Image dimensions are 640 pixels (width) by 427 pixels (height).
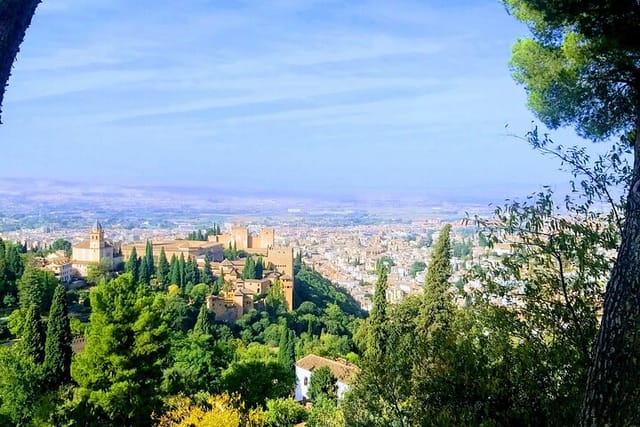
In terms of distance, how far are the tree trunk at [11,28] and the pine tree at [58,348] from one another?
37.9 ft

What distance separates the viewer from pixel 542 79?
4.01 metres

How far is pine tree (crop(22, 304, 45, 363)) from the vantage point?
1237cm

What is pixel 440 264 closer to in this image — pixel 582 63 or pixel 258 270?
pixel 582 63

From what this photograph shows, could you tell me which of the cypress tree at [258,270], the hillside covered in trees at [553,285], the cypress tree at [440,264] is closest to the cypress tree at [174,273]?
the cypress tree at [258,270]

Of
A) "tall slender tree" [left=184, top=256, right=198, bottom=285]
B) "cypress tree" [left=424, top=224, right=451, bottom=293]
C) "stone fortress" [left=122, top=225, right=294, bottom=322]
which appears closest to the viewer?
"cypress tree" [left=424, top=224, right=451, bottom=293]

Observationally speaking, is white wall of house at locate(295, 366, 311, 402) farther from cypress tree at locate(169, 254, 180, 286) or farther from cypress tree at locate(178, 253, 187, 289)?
cypress tree at locate(178, 253, 187, 289)

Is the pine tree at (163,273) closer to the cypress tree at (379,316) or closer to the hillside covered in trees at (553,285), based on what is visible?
the cypress tree at (379,316)

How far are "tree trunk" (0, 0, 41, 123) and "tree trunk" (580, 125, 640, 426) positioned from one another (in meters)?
2.37

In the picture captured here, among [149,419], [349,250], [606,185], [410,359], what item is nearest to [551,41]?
[606,185]

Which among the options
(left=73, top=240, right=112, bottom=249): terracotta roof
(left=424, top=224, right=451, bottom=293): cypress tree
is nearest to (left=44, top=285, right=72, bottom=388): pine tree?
(left=424, top=224, right=451, bottom=293): cypress tree

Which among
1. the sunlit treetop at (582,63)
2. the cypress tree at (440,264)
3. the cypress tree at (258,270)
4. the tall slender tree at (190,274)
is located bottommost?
the cypress tree at (258,270)

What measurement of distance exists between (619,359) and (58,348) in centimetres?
1207

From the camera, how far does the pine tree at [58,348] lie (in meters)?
11.8

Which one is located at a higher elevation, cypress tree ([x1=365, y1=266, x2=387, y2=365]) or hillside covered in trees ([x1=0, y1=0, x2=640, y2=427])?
hillside covered in trees ([x1=0, y1=0, x2=640, y2=427])
